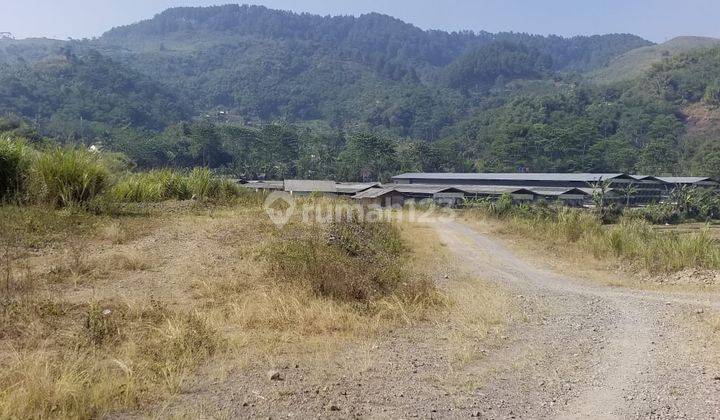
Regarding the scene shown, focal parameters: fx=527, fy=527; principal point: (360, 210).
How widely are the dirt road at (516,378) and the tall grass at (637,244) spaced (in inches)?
129

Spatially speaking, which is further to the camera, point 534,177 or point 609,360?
point 534,177

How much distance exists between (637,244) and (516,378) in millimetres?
7271

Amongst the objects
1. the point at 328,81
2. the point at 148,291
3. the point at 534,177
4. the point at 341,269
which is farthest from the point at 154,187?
the point at 328,81

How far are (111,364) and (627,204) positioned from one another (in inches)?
1552

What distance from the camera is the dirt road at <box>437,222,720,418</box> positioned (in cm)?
344

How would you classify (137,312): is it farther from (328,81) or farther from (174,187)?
(328,81)

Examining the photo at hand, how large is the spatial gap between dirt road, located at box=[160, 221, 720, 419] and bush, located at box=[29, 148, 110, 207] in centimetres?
618

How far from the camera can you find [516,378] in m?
3.88

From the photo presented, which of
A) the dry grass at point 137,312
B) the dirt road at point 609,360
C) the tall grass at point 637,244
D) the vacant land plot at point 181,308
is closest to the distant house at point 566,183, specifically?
the tall grass at point 637,244

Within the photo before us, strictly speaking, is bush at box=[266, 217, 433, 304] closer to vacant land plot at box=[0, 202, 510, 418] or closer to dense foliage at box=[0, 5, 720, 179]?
vacant land plot at box=[0, 202, 510, 418]

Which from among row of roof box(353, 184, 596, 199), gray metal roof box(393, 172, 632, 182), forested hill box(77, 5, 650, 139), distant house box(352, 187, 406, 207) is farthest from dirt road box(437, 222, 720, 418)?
forested hill box(77, 5, 650, 139)

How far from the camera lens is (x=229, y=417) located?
3.03 metres

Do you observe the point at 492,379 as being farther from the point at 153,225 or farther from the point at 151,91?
the point at 151,91

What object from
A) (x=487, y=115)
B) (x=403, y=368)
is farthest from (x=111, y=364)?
(x=487, y=115)
